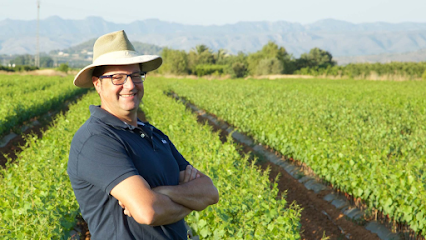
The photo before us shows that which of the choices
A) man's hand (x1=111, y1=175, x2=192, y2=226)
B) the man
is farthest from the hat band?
man's hand (x1=111, y1=175, x2=192, y2=226)

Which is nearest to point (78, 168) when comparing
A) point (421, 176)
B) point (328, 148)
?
point (421, 176)

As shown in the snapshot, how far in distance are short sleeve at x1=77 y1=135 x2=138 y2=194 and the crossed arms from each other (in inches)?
1.4

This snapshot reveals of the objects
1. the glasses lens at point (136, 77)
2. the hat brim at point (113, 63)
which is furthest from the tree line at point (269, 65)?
the glasses lens at point (136, 77)

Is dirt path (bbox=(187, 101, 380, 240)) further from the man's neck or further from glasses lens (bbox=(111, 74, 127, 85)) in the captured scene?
glasses lens (bbox=(111, 74, 127, 85))

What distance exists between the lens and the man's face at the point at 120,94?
2.20 m

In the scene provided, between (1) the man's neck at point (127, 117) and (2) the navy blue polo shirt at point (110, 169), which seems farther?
(1) the man's neck at point (127, 117)

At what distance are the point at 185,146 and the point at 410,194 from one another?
145 inches

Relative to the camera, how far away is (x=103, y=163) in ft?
6.16

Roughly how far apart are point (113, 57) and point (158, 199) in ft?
2.47

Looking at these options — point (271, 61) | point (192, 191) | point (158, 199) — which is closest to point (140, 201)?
point (158, 199)

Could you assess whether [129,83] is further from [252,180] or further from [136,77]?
[252,180]

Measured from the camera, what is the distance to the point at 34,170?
5.47 meters

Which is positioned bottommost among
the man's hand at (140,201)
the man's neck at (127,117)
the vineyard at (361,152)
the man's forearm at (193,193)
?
the vineyard at (361,152)

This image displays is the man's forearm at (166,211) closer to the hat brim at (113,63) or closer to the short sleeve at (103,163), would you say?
the short sleeve at (103,163)
